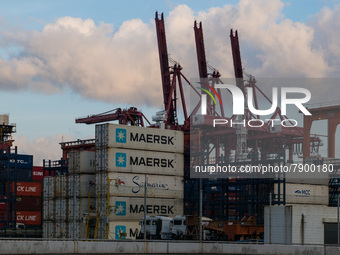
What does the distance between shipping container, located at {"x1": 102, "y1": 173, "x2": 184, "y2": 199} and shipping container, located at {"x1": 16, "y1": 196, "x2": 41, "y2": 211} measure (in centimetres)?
2519

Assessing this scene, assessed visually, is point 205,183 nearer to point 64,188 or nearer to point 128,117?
point 64,188

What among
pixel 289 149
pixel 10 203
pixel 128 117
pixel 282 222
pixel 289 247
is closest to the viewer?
pixel 289 247

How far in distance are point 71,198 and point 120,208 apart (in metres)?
6.86

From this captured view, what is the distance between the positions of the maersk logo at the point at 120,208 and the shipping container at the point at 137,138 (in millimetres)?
6539

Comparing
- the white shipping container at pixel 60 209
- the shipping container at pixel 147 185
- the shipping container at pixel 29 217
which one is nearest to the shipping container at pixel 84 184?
the white shipping container at pixel 60 209

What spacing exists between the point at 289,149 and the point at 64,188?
63.0 m

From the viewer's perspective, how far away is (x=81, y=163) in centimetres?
7706

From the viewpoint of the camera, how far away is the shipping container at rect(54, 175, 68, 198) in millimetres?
78625

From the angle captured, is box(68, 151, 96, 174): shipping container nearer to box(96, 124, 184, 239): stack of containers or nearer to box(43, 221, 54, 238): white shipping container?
box(96, 124, 184, 239): stack of containers

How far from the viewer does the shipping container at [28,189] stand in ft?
311

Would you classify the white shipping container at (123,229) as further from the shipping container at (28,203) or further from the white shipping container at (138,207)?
the shipping container at (28,203)

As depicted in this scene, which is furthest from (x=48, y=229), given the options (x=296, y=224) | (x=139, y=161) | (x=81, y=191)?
(x=296, y=224)

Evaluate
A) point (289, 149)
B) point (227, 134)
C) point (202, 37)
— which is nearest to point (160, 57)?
point (202, 37)

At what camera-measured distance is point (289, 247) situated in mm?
42938
